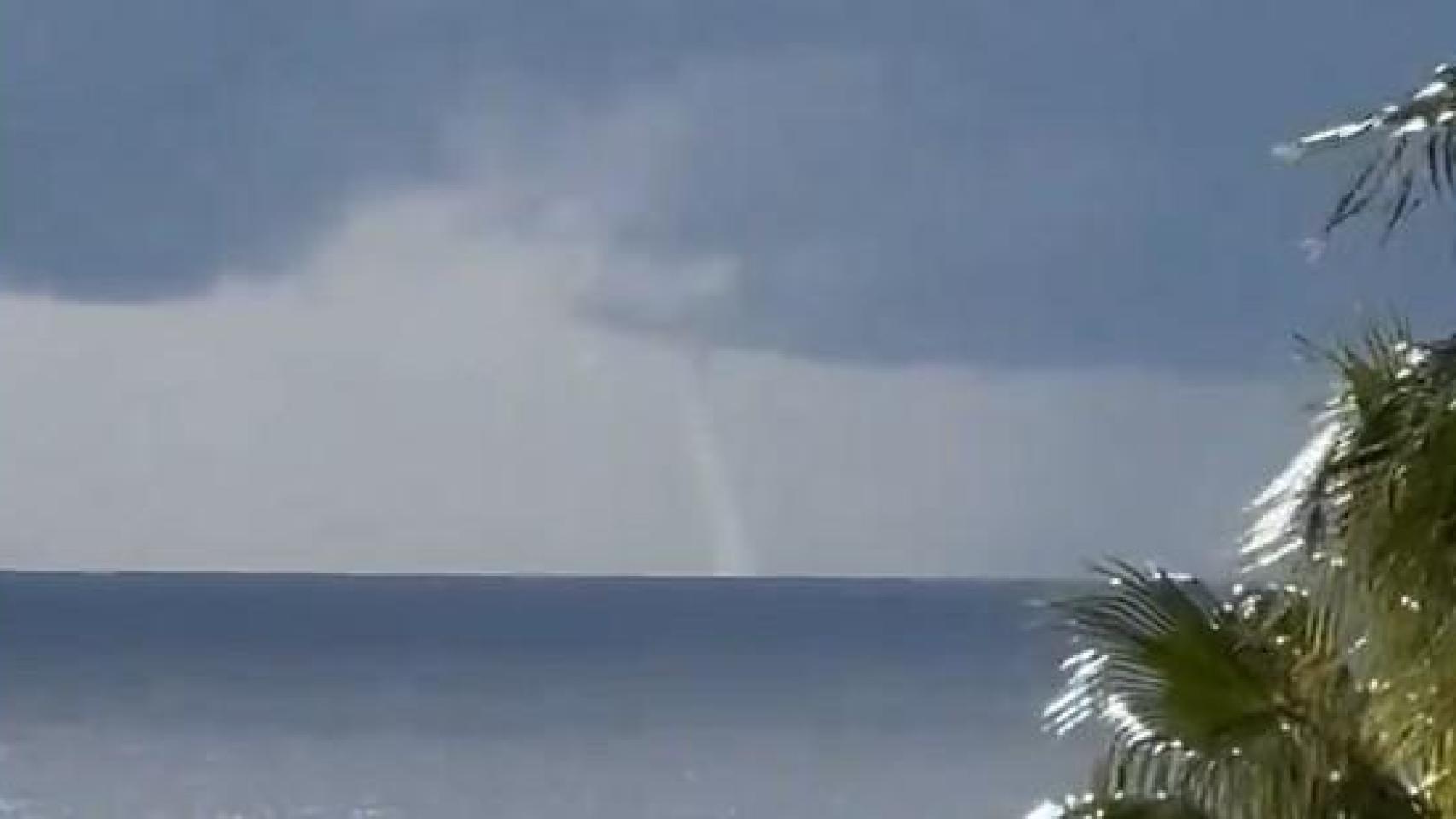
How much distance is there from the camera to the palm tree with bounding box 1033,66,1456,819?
21.1ft

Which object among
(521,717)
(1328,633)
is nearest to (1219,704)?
(1328,633)

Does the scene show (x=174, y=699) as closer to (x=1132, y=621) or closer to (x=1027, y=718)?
(x=1027, y=718)

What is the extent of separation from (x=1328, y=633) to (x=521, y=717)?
5137cm

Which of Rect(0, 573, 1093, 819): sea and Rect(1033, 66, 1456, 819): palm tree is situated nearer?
Rect(1033, 66, 1456, 819): palm tree

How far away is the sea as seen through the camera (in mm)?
42312

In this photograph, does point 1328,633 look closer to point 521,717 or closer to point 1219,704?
point 1219,704

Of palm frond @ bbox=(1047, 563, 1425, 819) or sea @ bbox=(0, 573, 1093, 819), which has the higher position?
sea @ bbox=(0, 573, 1093, 819)

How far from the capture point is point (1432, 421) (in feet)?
21.1

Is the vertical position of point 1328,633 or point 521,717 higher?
point 521,717

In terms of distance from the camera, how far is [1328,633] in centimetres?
682

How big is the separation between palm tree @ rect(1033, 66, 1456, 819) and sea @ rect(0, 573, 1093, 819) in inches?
11.2

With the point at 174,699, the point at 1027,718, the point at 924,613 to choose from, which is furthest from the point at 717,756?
the point at 924,613

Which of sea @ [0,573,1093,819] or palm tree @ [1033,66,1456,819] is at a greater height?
sea @ [0,573,1093,819]

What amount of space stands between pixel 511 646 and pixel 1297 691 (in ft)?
271
